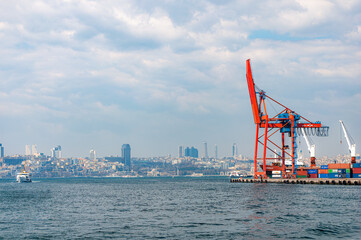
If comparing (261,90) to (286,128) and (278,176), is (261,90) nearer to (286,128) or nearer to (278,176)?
(286,128)

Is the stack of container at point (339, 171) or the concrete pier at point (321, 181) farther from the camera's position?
the stack of container at point (339, 171)

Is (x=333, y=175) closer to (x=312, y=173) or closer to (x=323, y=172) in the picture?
(x=323, y=172)

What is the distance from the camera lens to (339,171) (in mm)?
117500

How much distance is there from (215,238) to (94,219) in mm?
17468

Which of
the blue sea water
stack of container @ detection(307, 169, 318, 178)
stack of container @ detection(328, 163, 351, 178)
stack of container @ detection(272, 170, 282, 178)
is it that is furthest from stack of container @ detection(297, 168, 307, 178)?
the blue sea water

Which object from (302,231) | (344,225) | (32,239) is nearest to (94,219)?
(32,239)

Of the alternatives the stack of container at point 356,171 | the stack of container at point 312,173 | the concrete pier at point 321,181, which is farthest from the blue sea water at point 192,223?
the stack of container at point 312,173

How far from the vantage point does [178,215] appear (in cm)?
4884

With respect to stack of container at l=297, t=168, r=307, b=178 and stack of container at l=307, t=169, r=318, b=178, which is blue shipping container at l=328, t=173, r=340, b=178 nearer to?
stack of container at l=307, t=169, r=318, b=178

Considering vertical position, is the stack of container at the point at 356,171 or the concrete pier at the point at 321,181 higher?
the stack of container at the point at 356,171

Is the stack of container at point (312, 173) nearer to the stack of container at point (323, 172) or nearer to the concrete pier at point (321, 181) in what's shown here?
the stack of container at point (323, 172)

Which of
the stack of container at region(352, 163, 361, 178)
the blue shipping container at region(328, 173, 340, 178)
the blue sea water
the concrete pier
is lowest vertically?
the concrete pier

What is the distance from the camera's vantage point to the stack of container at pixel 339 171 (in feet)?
381

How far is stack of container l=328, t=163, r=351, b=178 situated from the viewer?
4572 inches
